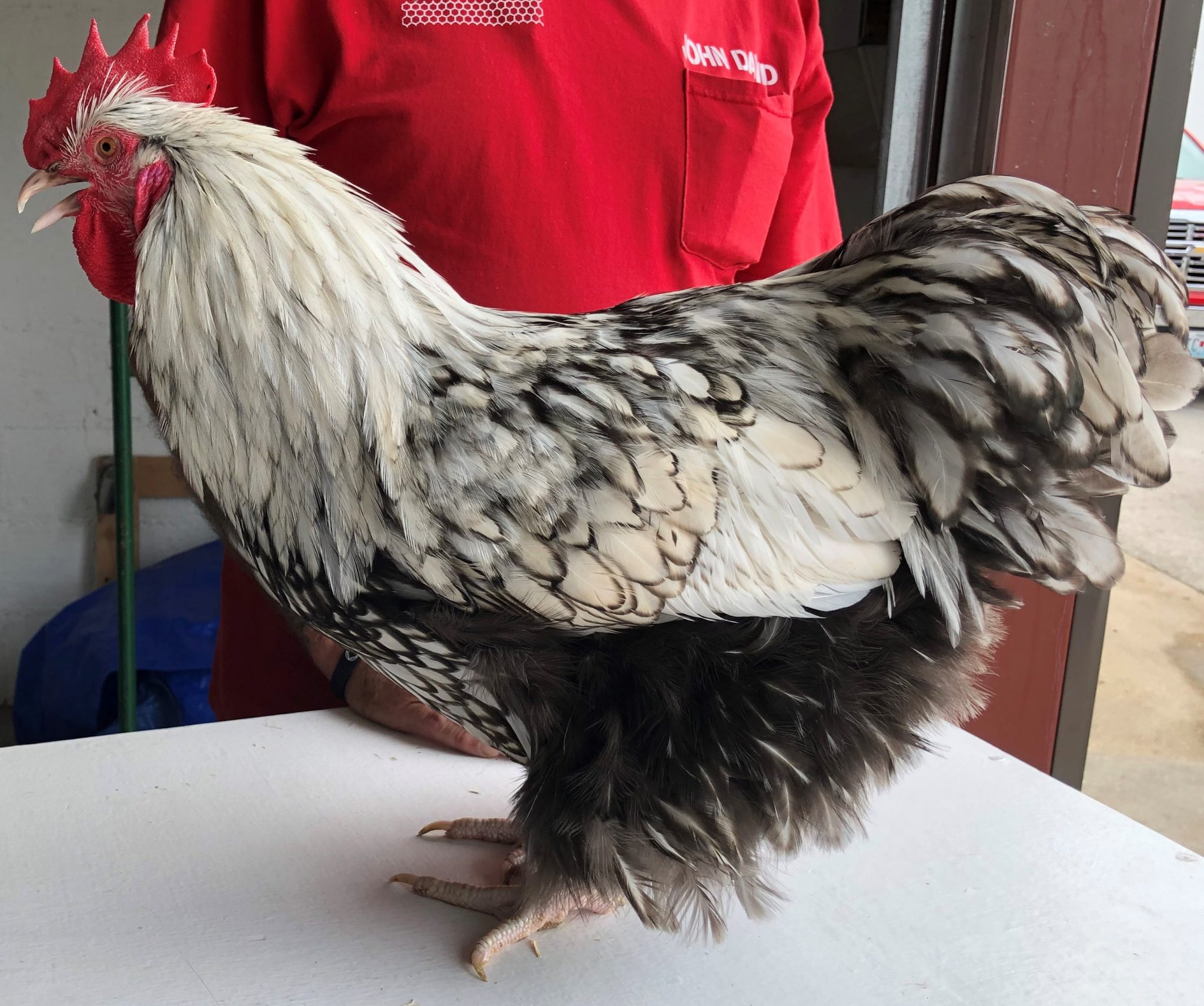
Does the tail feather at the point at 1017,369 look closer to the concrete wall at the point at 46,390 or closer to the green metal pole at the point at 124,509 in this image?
the green metal pole at the point at 124,509

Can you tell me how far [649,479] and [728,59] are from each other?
3.14 ft

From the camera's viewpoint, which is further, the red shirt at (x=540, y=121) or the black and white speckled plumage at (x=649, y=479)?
the red shirt at (x=540, y=121)

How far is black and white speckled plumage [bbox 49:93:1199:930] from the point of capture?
3.04 feet

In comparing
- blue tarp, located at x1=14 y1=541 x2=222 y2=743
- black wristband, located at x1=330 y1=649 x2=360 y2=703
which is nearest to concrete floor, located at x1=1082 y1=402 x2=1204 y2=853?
black wristband, located at x1=330 y1=649 x2=360 y2=703

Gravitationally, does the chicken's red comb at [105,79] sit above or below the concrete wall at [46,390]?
above

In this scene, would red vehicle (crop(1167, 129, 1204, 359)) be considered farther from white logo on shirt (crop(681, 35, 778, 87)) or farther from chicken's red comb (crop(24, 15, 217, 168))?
chicken's red comb (crop(24, 15, 217, 168))

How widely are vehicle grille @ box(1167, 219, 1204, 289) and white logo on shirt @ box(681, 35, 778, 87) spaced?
77.0 inches

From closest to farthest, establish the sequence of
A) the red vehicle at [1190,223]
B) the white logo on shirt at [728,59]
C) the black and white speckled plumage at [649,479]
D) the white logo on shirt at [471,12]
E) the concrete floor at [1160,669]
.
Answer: the black and white speckled plumage at [649,479] → the white logo on shirt at [471,12] → the white logo on shirt at [728,59] → the red vehicle at [1190,223] → the concrete floor at [1160,669]

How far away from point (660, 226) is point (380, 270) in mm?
705

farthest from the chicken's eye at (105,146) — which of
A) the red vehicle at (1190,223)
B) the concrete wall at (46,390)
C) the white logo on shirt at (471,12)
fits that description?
the red vehicle at (1190,223)

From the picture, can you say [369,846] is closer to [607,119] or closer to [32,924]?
[32,924]

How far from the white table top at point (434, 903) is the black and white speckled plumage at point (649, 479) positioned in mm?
117

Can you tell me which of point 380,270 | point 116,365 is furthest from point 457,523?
point 116,365

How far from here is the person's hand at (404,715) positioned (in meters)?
1.45
